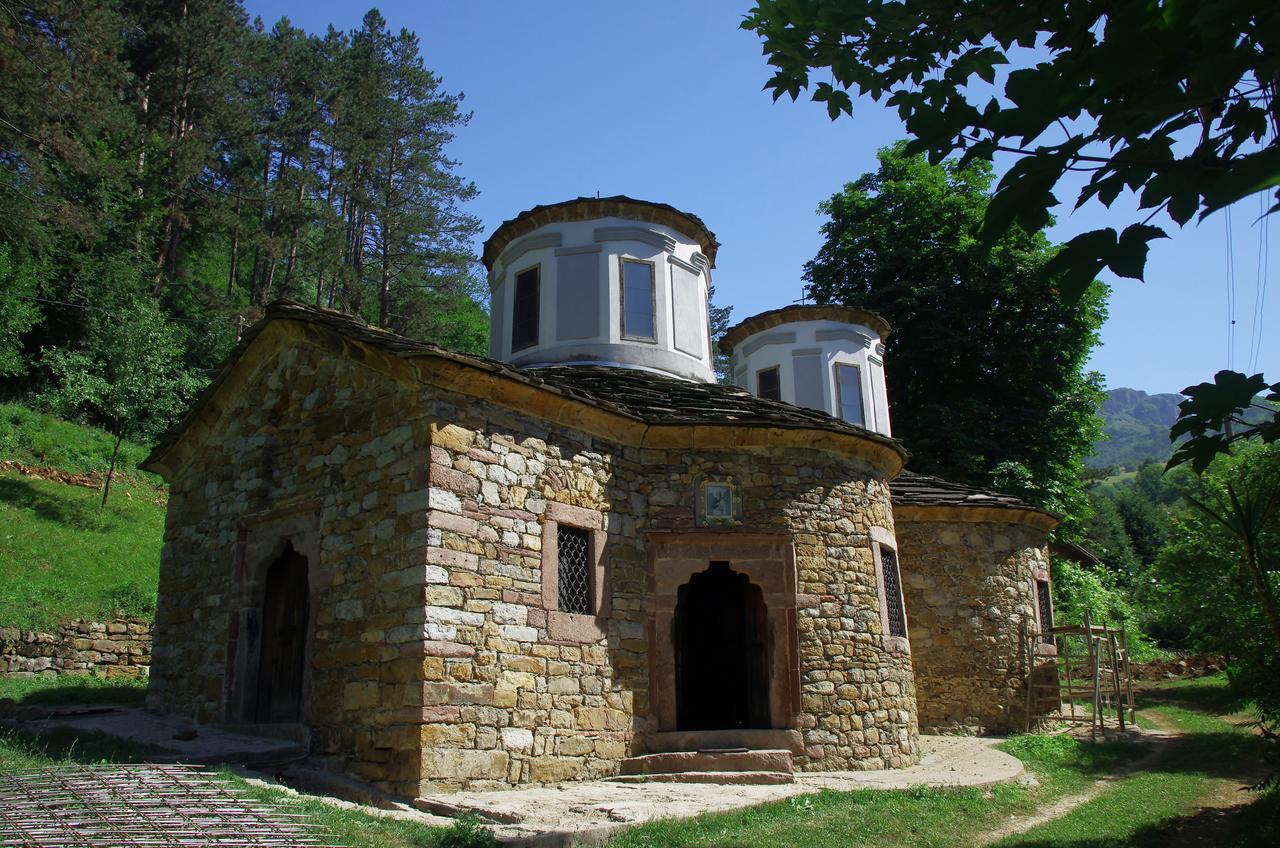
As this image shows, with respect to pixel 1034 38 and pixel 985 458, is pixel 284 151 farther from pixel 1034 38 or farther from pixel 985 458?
pixel 1034 38

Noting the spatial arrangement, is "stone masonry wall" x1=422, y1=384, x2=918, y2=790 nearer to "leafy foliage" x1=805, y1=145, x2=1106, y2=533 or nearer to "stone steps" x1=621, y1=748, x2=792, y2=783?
"stone steps" x1=621, y1=748, x2=792, y2=783

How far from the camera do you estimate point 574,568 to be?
9.73 m

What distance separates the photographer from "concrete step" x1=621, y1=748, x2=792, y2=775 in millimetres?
9367

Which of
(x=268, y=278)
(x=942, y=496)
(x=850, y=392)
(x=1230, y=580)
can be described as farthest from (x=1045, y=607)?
(x=268, y=278)

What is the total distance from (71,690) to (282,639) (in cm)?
437

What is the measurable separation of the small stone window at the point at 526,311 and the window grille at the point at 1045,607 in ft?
31.1

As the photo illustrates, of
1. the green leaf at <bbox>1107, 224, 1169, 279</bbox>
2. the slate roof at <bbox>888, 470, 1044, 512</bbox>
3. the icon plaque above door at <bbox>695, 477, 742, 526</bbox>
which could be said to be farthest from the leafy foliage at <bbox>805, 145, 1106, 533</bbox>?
the green leaf at <bbox>1107, 224, 1169, 279</bbox>

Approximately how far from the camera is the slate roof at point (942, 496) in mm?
14445

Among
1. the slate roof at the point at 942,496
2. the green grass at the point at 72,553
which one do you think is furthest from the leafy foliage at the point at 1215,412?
the green grass at the point at 72,553

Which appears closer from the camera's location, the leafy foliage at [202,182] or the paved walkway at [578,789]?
the paved walkway at [578,789]

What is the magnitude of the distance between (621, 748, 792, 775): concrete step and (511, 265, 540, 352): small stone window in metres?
6.81

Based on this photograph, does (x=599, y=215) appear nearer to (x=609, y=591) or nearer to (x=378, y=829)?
(x=609, y=591)

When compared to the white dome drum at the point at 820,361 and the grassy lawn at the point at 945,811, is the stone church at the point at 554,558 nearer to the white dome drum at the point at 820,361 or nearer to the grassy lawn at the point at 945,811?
the grassy lawn at the point at 945,811

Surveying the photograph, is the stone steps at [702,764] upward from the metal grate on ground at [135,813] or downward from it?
downward
